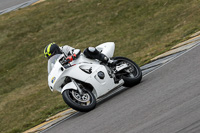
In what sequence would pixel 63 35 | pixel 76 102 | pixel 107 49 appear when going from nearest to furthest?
pixel 76 102
pixel 107 49
pixel 63 35

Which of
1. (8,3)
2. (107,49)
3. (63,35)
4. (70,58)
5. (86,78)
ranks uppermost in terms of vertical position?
(8,3)

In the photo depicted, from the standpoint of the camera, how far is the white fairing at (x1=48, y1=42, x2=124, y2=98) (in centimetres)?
780

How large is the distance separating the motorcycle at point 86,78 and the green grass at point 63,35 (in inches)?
82.2

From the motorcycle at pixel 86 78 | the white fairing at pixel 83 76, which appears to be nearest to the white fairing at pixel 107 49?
the motorcycle at pixel 86 78

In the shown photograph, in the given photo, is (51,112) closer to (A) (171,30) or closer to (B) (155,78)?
(B) (155,78)

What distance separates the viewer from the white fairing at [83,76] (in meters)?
7.80

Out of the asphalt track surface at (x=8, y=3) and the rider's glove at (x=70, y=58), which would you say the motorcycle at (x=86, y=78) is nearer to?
the rider's glove at (x=70, y=58)

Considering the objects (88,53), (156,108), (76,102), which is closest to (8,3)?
(88,53)

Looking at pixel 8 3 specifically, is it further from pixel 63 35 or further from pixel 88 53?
pixel 88 53

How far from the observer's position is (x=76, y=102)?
7559 mm

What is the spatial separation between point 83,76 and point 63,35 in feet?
36.2

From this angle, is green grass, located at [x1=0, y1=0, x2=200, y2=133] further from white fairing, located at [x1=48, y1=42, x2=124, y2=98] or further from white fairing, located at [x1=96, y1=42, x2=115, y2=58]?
white fairing, located at [x1=96, y1=42, x2=115, y2=58]

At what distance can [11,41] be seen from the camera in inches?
763

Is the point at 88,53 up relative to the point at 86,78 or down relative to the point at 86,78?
up
